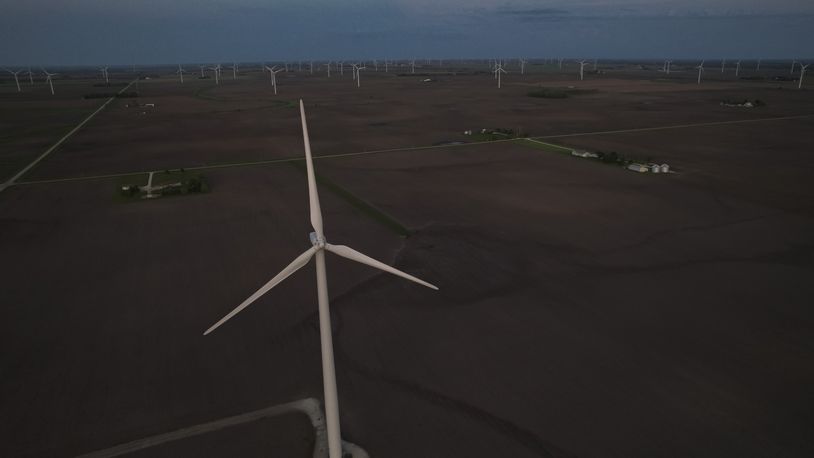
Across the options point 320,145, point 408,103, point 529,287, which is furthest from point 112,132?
point 529,287

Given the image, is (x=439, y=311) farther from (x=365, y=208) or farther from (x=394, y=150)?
(x=394, y=150)

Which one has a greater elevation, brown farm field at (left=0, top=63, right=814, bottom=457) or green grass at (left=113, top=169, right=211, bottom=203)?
green grass at (left=113, top=169, right=211, bottom=203)

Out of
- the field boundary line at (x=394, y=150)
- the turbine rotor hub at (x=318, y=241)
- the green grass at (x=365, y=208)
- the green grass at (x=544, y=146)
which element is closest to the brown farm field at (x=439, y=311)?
the green grass at (x=365, y=208)

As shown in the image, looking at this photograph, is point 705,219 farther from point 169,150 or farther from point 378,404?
point 169,150

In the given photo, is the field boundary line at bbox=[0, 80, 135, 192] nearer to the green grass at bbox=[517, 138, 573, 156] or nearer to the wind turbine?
the wind turbine

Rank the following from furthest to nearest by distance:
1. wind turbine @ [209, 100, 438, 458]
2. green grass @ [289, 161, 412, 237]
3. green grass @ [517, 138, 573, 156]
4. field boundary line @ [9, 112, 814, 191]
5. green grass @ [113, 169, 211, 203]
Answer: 1. green grass @ [517, 138, 573, 156]
2. field boundary line @ [9, 112, 814, 191]
3. green grass @ [113, 169, 211, 203]
4. green grass @ [289, 161, 412, 237]
5. wind turbine @ [209, 100, 438, 458]


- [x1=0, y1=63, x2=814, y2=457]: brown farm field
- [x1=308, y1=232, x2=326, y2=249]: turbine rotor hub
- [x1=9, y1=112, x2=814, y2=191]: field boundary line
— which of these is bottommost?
[x1=0, y1=63, x2=814, y2=457]: brown farm field

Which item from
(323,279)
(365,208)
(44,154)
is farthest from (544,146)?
(44,154)

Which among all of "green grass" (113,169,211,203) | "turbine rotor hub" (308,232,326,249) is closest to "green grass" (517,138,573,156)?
"green grass" (113,169,211,203)
